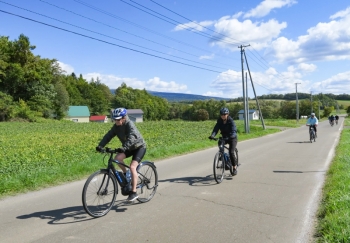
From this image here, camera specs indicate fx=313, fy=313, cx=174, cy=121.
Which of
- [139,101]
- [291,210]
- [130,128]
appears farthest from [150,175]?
[139,101]

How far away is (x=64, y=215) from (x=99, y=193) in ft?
2.25

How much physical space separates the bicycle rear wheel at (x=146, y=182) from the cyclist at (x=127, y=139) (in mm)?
268

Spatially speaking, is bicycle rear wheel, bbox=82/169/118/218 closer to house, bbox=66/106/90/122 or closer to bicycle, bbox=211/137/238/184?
bicycle, bbox=211/137/238/184

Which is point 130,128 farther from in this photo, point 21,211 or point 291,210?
point 291,210

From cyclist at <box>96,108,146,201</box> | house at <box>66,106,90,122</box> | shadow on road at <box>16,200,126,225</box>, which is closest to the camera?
shadow on road at <box>16,200,126,225</box>

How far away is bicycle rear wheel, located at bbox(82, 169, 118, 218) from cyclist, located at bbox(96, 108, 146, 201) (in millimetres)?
392

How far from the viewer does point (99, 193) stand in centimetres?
552

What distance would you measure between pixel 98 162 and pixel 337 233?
26.0ft

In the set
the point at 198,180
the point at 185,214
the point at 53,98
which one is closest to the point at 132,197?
the point at 185,214

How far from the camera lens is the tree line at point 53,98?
5812cm

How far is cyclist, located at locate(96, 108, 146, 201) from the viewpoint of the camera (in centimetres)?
569

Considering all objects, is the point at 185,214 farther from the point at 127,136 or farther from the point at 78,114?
the point at 78,114

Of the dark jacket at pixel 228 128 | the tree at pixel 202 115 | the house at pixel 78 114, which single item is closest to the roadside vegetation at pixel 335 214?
the dark jacket at pixel 228 128

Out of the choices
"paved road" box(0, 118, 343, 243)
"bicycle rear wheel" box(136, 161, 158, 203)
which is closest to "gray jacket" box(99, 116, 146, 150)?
"bicycle rear wheel" box(136, 161, 158, 203)
